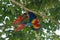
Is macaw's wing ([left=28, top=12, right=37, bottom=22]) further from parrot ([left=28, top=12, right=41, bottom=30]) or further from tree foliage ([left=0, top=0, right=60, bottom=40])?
tree foliage ([left=0, top=0, right=60, bottom=40])

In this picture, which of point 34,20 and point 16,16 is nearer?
point 34,20

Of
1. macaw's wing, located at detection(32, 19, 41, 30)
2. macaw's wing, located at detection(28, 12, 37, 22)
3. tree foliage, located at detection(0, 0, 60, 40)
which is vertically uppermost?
tree foliage, located at detection(0, 0, 60, 40)

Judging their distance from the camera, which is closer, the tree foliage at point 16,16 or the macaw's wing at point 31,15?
the macaw's wing at point 31,15

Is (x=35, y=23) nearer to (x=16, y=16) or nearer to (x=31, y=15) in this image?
(x=31, y=15)

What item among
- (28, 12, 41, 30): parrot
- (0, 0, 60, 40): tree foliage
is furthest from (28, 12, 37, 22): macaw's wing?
(0, 0, 60, 40): tree foliage

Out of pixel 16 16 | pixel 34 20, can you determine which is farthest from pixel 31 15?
pixel 16 16

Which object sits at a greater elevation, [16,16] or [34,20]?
[16,16]

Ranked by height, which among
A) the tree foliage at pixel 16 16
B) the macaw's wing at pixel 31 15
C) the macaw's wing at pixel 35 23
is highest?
the tree foliage at pixel 16 16

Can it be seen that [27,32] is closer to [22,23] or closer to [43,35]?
[43,35]

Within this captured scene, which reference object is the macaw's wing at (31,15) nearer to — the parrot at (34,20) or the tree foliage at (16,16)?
the parrot at (34,20)

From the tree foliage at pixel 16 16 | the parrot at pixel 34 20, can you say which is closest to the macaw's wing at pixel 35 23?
the parrot at pixel 34 20

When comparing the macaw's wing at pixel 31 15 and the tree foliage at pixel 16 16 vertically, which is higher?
the tree foliage at pixel 16 16

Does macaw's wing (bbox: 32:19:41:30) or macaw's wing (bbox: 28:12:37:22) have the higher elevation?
macaw's wing (bbox: 28:12:37:22)

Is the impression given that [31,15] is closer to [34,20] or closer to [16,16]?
[34,20]
